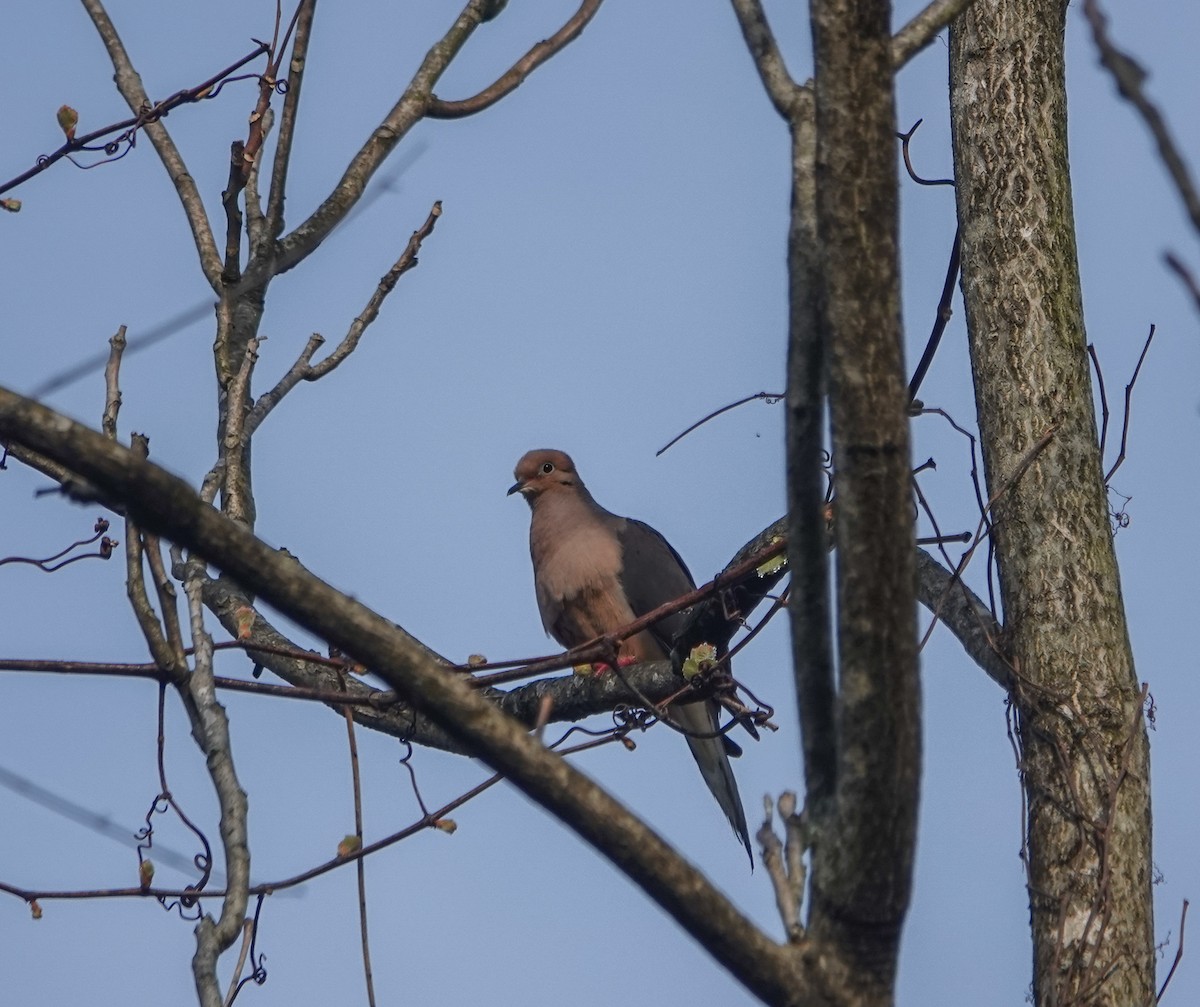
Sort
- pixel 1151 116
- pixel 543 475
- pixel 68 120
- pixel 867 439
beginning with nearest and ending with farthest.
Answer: pixel 1151 116 < pixel 867 439 < pixel 68 120 < pixel 543 475

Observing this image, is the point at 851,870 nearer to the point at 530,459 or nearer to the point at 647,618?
the point at 647,618

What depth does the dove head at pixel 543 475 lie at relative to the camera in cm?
721

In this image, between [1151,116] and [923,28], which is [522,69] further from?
[1151,116]

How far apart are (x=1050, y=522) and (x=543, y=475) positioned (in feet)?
11.6

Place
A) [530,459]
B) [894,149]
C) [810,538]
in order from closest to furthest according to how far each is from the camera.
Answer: [894,149] → [810,538] → [530,459]

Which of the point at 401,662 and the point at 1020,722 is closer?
the point at 401,662

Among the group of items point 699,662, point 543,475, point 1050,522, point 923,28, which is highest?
point 543,475

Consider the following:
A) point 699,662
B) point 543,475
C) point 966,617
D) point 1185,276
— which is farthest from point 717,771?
point 1185,276

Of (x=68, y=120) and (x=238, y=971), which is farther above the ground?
(x=68, y=120)

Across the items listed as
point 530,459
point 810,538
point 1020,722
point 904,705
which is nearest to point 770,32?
point 810,538

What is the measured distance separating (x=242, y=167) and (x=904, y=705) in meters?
2.36

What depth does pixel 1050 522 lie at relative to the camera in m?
4.05

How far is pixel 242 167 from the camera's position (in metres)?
3.62

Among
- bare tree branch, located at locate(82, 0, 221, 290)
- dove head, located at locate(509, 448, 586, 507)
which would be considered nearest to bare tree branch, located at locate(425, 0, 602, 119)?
bare tree branch, located at locate(82, 0, 221, 290)
